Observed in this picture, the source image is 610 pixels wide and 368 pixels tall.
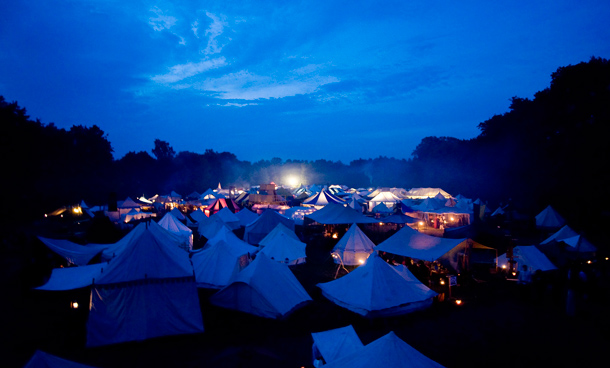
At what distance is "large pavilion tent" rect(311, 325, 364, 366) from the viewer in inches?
187

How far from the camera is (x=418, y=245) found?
1178cm

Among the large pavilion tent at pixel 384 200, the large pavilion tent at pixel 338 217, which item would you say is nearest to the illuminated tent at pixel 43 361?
the large pavilion tent at pixel 338 217

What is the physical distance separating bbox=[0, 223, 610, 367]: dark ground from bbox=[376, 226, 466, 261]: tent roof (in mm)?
1389

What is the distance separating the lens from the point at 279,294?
8.62 metres

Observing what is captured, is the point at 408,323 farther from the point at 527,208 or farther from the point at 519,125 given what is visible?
the point at 519,125

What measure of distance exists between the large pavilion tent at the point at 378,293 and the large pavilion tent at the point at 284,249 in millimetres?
4097

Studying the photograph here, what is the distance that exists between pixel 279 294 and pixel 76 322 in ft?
15.9

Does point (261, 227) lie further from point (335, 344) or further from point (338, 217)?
point (335, 344)

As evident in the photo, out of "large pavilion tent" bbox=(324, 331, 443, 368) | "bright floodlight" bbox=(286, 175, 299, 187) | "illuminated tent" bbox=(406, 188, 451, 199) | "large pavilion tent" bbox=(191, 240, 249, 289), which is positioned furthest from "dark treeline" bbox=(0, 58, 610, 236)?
"bright floodlight" bbox=(286, 175, 299, 187)

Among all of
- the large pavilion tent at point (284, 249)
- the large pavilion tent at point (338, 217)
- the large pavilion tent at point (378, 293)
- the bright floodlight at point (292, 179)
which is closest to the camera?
the large pavilion tent at point (378, 293)

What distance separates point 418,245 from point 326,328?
17.8 ft

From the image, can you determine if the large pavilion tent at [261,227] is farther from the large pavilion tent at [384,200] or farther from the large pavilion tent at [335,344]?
the large pavilion tent at [384,200]

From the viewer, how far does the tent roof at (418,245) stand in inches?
432

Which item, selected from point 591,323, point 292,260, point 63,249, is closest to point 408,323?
point 591,323
